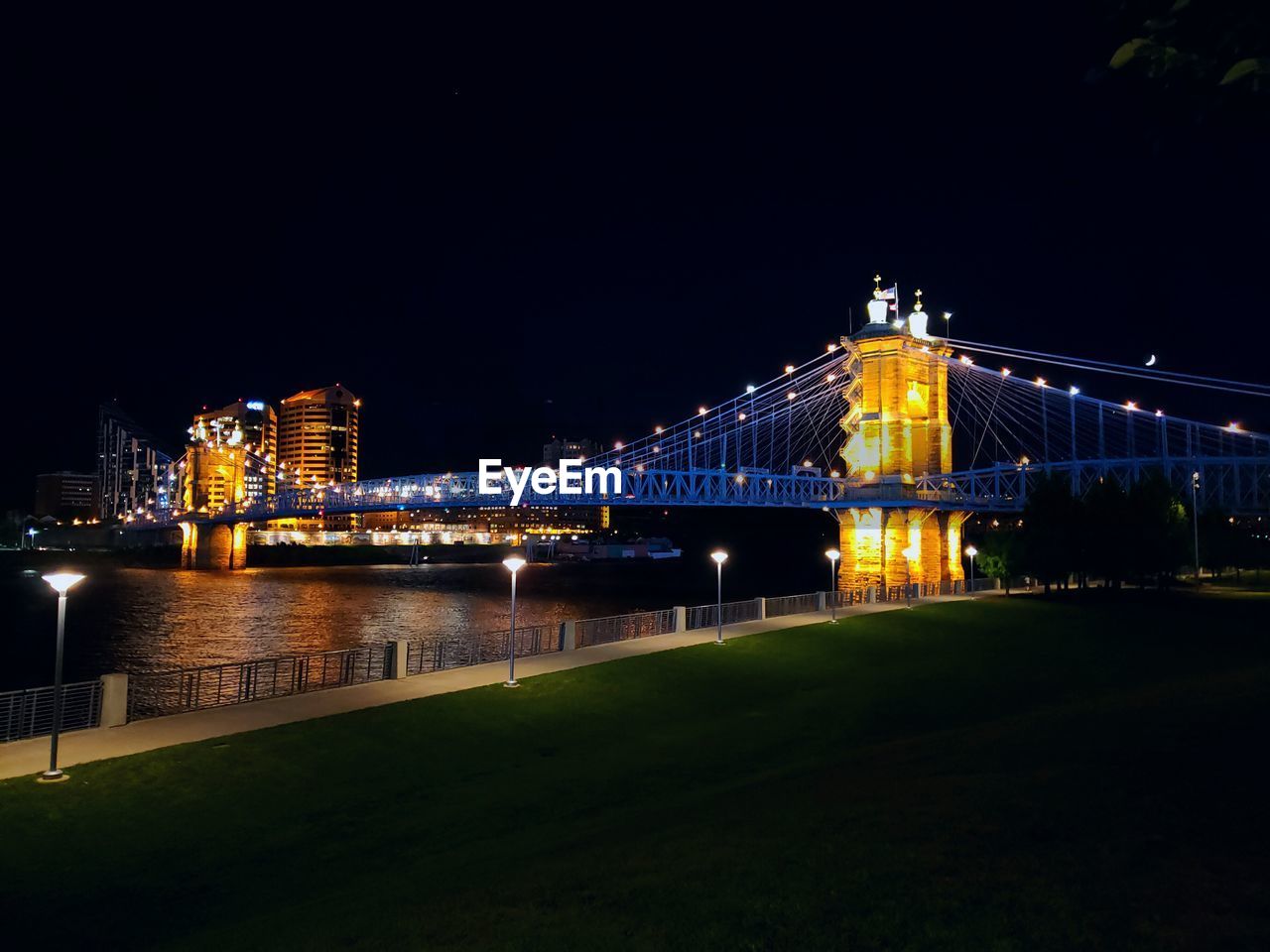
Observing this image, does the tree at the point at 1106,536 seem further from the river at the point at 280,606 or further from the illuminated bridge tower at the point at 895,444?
the river at the point at 280,606

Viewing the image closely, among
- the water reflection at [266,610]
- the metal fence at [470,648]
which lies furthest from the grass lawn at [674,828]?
the water reflection at [266,610]

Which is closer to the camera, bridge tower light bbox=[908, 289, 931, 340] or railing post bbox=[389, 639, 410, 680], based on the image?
railing post bbox=[389, 639, 410, 680]

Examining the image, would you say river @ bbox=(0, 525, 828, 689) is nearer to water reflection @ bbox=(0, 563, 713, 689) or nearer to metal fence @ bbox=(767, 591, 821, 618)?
water reflection @ bbox=(0, 563, 713, 689)

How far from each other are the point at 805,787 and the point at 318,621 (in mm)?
51397

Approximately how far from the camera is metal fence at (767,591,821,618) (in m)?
40.2

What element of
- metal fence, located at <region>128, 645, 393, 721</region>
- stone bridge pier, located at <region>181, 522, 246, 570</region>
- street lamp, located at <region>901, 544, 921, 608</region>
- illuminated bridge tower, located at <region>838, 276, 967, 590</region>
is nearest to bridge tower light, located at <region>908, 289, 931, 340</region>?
illuminated bridge tower, located at <region>838, 276, 967, 590</region>

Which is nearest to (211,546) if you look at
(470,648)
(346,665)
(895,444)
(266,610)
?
(266,610)

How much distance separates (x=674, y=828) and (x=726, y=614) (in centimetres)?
2829

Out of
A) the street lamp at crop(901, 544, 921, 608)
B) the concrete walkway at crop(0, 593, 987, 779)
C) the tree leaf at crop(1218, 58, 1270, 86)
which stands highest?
the tree leaf at crop(1218, 58, 1270, 86)

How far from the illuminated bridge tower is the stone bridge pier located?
3618 inches

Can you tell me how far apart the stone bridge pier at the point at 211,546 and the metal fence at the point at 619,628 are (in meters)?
104

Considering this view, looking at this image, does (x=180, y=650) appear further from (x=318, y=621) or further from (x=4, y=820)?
(x=4, y=820)

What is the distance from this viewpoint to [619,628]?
32625mm

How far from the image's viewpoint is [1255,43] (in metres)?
4.63
